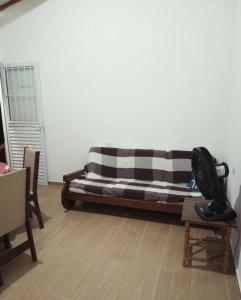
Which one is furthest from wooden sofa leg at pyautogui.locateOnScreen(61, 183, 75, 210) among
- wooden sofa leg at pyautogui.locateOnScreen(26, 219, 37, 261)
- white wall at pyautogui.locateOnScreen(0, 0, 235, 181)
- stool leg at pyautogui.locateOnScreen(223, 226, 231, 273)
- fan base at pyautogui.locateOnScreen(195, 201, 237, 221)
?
stool leg at pyautogui.locateOnScreen(223, 226, 231, 273)

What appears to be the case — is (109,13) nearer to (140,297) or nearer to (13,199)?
(13,199)

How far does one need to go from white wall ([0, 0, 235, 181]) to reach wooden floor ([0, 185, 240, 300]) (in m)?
1.28

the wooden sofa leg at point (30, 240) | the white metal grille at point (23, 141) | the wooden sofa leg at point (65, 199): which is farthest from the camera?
the white metal grille at point (23, 141)

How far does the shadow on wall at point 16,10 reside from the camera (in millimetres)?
3586

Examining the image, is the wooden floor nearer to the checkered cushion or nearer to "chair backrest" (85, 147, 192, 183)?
the checkered cushion

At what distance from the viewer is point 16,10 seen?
12.0ft

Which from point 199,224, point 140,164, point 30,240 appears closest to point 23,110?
point 140,164

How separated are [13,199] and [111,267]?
1014 millimetres

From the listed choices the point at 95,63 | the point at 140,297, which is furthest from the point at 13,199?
the point at 95,63

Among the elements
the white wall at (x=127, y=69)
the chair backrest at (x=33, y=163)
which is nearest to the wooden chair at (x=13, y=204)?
the chair backrest at (x=33, y=163)

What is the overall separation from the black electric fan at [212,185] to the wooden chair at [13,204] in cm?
143

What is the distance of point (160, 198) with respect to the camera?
109 inches

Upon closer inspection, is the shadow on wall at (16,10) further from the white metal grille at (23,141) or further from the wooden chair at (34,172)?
the wooden chair at (34,172)

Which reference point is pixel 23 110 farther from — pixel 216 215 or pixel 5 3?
pixel 216 215
